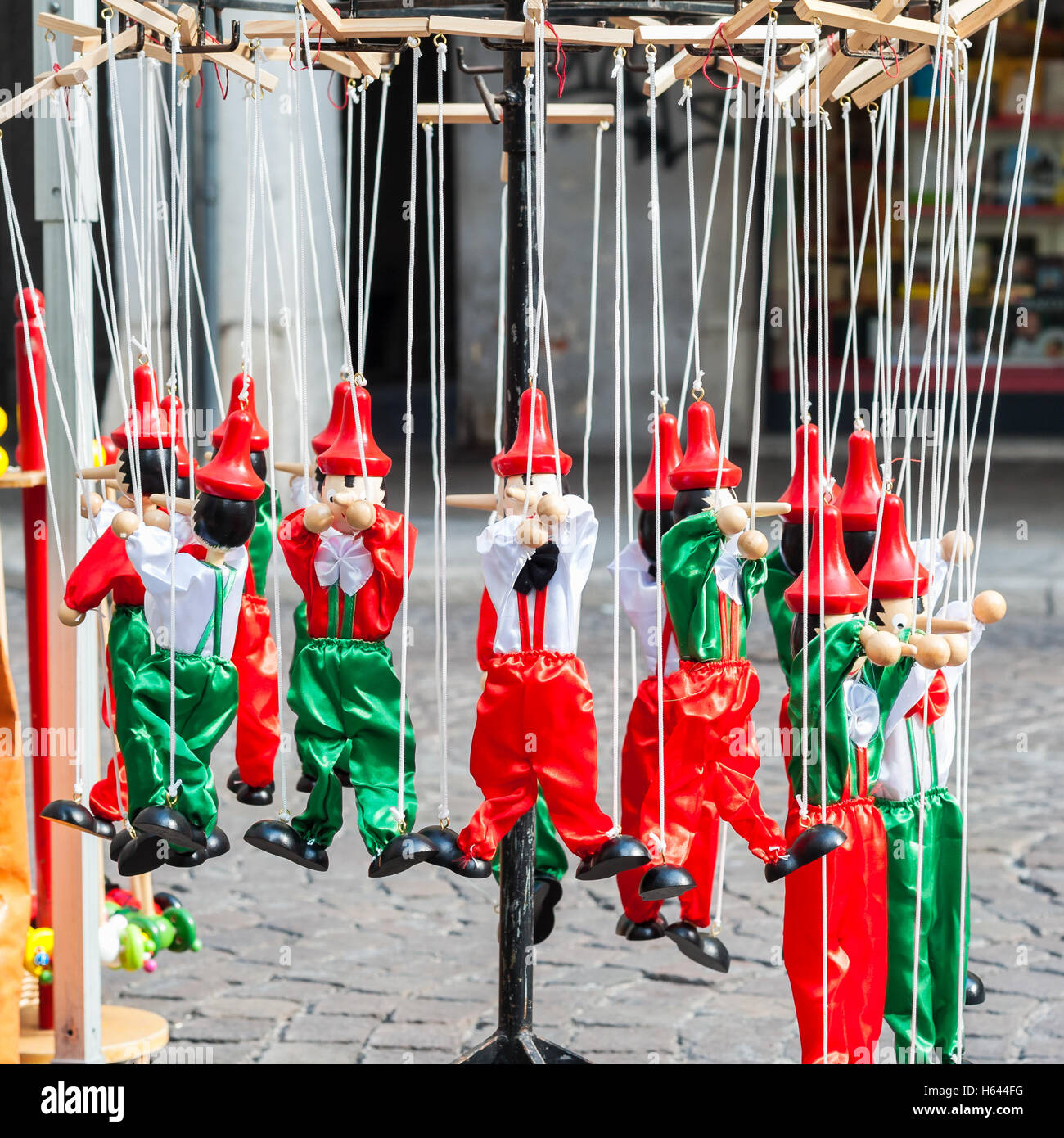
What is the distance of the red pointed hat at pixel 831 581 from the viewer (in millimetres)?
2191

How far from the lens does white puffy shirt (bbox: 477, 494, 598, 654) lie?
230cm

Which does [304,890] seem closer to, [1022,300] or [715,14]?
[715,14]

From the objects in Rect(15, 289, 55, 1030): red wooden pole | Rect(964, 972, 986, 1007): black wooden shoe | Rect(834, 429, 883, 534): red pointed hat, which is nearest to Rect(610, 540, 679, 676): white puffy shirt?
Rect(834, 429, 883, 534): red pointed hat

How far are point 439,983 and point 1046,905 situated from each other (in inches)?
66.7

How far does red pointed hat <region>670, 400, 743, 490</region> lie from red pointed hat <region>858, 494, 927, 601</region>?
26 cm

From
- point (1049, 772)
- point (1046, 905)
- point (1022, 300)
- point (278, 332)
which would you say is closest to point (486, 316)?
point (278, 332)

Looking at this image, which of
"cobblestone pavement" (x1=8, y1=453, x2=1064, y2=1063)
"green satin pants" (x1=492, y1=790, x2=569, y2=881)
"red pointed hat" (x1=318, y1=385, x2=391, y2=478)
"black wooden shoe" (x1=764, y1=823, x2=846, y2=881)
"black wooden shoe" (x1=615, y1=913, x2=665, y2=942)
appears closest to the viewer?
"black wooden shoe" (x1=764, y1=823, x2=846, y2=881)

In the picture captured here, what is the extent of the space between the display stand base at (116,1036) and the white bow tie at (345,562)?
1422 millimetres

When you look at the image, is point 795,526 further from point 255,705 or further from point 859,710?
point 255,705

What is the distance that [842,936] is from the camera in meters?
2.19

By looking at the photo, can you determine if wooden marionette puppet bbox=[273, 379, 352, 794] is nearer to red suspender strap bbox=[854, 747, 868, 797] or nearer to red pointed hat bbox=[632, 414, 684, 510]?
red pointed hat bbox=[632, 414, 684, 510]

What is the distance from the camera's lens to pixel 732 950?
406 centimetres

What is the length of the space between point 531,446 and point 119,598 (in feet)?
2.36

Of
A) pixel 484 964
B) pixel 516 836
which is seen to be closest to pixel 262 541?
pixel 516 836
